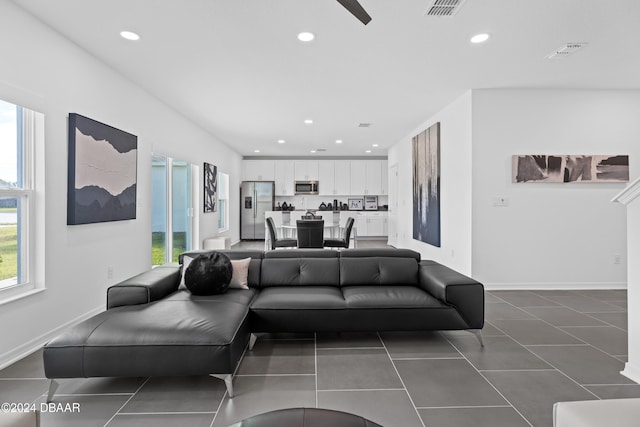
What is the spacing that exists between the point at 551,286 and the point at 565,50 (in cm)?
295

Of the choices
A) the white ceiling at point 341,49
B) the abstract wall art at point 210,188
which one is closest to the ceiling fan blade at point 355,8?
the white ceiling at point 341,49

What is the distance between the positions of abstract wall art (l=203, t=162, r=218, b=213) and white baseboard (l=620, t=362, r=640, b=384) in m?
6.39

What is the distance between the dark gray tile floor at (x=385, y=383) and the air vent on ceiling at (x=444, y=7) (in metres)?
2.63

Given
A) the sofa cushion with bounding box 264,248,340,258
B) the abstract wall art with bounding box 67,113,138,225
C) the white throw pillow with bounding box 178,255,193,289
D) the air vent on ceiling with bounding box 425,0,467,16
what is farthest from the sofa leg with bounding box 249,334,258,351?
the air vent on ceiling with bounding box 425,0,467,16

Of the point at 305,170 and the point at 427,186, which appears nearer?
the point at 427,186

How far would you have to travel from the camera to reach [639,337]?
2.31m

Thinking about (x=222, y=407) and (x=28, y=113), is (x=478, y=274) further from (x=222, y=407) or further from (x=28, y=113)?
(x=28, y=113)


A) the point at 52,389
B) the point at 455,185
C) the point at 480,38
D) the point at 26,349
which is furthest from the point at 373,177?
the point at 52,389

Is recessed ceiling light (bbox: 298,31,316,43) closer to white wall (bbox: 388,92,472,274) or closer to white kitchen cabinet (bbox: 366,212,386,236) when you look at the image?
white wall (bbox: 388,92,472,274)

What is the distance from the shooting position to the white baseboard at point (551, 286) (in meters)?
4.77

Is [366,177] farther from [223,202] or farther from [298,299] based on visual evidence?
[298,299]

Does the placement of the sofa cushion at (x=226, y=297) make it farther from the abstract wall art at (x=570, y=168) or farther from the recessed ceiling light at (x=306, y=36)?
the abstract wall art at (x=570, y=168)

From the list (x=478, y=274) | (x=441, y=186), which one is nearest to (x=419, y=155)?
(x=441, y=186)

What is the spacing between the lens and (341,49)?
3.51 meters
